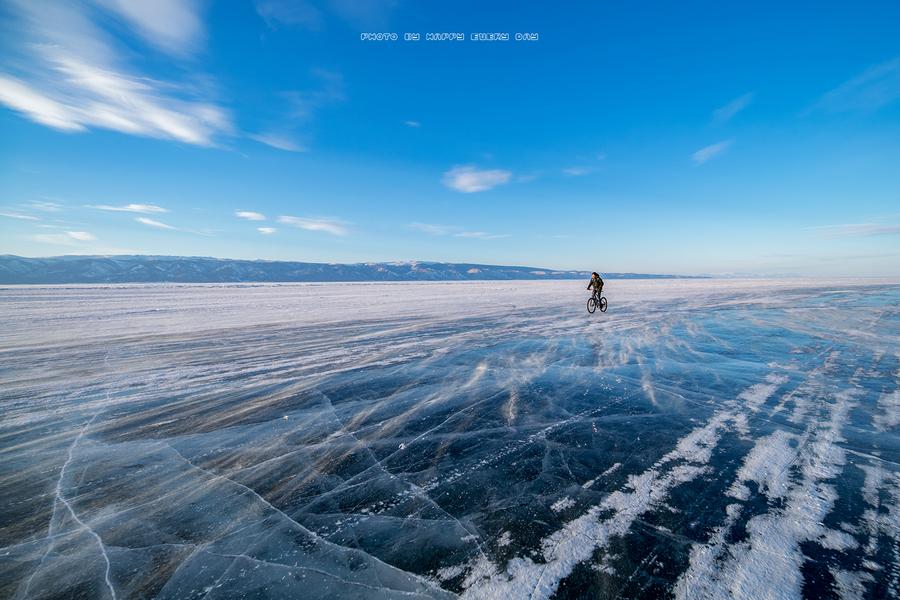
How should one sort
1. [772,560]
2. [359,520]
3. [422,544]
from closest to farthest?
[772,560], [422,544], [359,520]

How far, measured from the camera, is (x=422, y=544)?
2.80 m

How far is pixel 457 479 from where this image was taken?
370 cm

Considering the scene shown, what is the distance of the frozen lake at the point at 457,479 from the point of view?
2.51 m

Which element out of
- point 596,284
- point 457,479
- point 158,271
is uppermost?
point 596,284

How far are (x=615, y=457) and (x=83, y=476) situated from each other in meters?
5.73

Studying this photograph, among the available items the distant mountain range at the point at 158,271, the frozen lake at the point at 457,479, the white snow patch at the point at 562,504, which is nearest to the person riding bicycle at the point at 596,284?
the frozen lake at the point at 457,479

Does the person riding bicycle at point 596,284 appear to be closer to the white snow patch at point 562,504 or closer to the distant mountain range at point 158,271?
the white snow patch at point 562,504

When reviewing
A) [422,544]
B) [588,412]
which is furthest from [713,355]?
[422,544]

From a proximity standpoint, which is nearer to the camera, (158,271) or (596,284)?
(596,284)

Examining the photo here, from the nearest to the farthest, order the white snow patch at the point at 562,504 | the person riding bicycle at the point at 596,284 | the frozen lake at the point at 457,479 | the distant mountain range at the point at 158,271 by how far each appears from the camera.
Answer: the frozen lake at the point at 457,479, the white snow patch at the point at 562,504, the person riding bicycle at the point at 596,284, the distant mountain range at the point at 158,271

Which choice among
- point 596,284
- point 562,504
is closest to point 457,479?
point 562,504

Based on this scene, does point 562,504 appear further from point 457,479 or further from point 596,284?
point 596,284

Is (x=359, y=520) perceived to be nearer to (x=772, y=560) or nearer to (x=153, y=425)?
(x=772, y=560)

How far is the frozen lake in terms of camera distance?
251 cm
